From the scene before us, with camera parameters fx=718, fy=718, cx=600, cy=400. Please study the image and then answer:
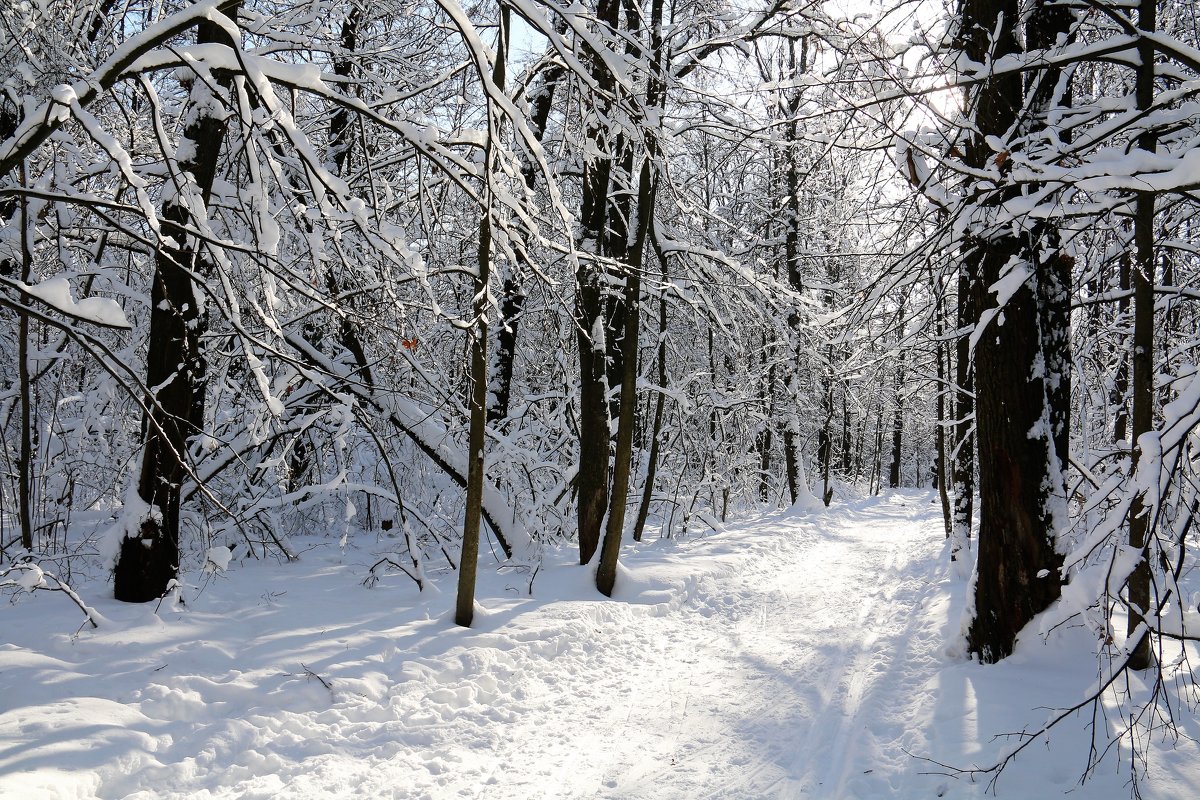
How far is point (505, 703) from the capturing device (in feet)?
17.5

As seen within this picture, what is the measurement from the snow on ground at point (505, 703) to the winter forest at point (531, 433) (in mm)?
35

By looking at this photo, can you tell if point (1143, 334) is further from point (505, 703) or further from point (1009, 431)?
point (505, 703)

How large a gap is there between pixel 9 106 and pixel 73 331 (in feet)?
19.1

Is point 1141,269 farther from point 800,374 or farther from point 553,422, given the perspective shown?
point 800,374

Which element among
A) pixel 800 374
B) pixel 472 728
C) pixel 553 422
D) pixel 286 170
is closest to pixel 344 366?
pixel 286 170

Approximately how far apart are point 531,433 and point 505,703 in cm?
603

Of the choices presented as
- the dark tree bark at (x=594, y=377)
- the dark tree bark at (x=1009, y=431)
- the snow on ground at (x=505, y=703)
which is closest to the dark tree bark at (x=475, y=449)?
the snow on ground at (x=505, y=703)

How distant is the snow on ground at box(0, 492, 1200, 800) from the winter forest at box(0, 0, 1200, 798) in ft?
0.11

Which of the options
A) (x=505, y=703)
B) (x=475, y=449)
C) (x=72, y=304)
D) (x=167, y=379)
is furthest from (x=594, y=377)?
Answer: (x=72, y=304)

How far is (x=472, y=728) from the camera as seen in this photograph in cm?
489

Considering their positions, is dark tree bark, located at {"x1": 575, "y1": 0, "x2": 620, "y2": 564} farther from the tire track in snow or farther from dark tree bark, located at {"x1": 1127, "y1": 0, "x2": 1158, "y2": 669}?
dark tree bark, located at {"x1": 1127, "y1": 0, "x2": 1158, "y2": 669}

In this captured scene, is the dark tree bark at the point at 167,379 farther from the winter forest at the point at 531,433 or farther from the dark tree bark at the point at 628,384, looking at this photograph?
the dark tree bark at the point at 628,384

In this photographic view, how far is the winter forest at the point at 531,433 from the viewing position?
12.6 ft

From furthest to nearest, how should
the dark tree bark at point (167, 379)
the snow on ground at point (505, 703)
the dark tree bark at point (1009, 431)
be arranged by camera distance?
the dark tree bark at point (167, 379) < the dark tree bark at point (1009, 431) < the snow on ground at point (505, 703)
